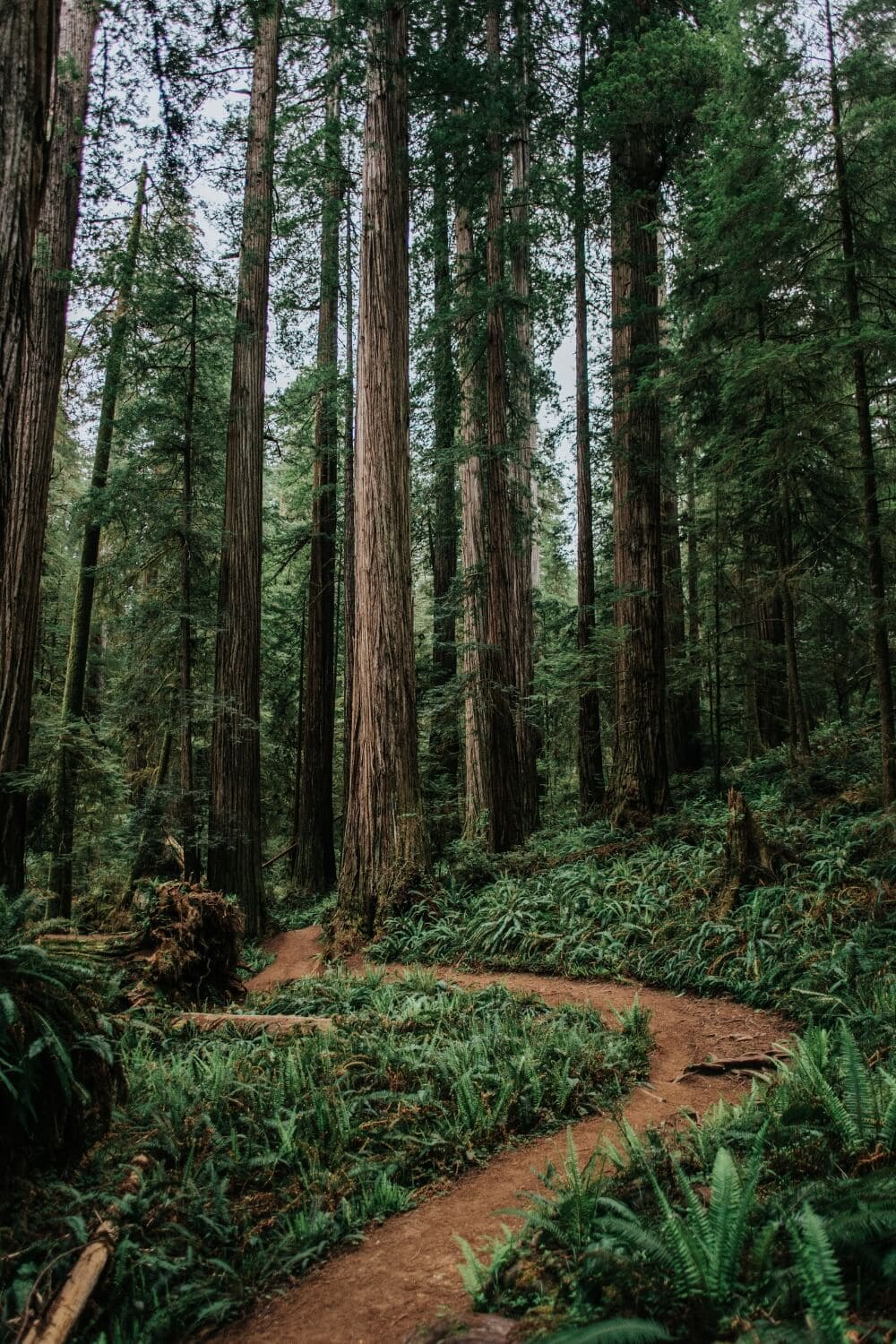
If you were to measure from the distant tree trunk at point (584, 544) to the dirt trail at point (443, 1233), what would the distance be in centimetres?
770

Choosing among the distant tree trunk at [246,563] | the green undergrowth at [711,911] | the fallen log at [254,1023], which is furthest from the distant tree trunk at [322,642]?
the fallen log at [254,1023]

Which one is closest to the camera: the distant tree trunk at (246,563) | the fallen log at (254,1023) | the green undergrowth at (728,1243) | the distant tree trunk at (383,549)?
the green undergrowth at (728,1243)

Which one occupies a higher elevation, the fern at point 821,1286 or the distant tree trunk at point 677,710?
the distant tree trunk at point 677,710

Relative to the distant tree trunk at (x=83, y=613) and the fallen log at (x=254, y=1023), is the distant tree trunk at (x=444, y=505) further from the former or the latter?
the fallen log at (x=254, y=1023)

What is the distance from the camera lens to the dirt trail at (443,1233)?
7.72 feet

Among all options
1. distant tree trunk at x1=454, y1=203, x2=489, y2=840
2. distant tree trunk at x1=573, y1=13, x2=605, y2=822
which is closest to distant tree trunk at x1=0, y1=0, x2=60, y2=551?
distant tree trunk at x1=454, y1=203, x2=489, y2=840

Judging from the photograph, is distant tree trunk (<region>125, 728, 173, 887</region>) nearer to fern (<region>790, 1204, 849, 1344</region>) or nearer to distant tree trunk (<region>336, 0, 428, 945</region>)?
distant tree trunk (<region>336, 0, 428, 945</region>)

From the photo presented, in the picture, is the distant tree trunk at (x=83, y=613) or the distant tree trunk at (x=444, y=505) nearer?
the distant tree trunk at (x=83, y=613)

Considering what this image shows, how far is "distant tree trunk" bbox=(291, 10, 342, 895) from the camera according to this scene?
48.6ft

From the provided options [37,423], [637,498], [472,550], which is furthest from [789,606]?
[37,423]

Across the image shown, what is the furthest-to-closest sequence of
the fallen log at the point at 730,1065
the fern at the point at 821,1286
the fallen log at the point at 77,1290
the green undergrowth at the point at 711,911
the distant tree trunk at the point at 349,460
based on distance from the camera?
1. the distant tree trunk at the point at 349,460
2. the green undergrowth at the point at 711,911
3. the fallen log at the point at 730,1065
4. the fallen log at the point at 77,1290
5. the fern at the point at 821,1286

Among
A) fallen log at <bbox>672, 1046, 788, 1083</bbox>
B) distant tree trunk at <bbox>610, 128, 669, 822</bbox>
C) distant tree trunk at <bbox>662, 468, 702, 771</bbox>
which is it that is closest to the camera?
fallen log at <bbox>672, 1046, 788, 1083</bbox>

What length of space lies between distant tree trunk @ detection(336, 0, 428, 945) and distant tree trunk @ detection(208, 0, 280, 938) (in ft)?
7.14

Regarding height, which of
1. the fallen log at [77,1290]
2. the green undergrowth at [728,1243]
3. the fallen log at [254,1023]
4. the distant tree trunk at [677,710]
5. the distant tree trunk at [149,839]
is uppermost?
the distant tree trunk at [677,710]
